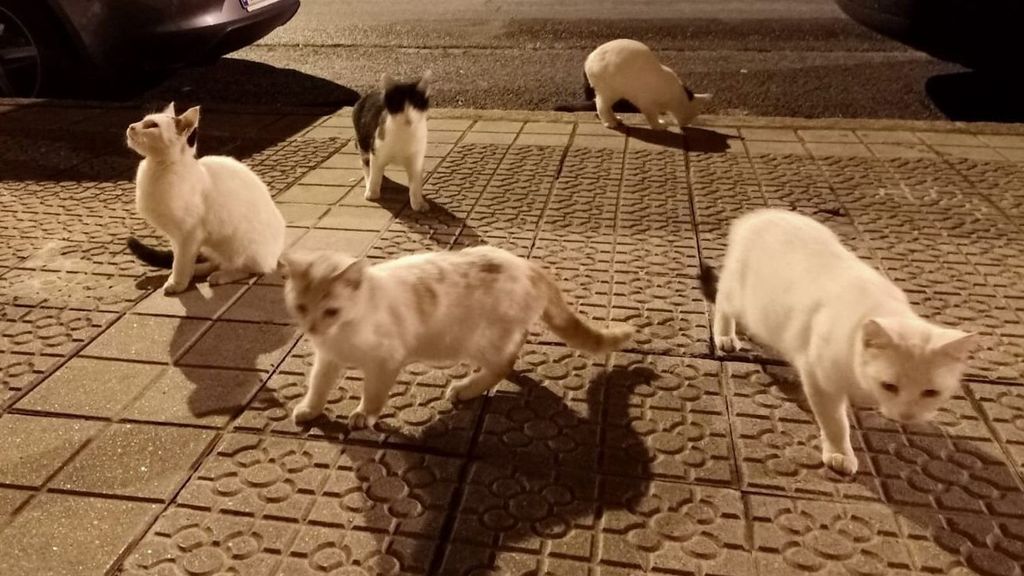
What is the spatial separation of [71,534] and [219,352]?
3.31 feet

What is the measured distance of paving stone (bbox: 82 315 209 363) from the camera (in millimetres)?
3135

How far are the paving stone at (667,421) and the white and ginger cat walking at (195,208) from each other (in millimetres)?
1886

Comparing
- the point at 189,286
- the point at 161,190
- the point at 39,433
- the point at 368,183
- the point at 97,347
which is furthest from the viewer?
the point at 368,183

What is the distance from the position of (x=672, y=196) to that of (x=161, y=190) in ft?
9.73

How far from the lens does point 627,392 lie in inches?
116

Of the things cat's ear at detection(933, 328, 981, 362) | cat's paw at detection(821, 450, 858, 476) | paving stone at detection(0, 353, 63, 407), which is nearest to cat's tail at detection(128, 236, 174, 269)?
paving stone at detection(0, 353, 63, 407)

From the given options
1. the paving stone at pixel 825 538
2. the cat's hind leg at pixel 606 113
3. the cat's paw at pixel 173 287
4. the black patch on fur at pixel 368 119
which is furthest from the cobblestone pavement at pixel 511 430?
the cat's hind leg at pixel 606 113

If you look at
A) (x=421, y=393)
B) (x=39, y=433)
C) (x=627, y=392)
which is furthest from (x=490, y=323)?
(x=39, y=433)

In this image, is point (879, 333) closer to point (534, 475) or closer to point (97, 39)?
point (534, 475)

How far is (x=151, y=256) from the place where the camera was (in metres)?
3.80

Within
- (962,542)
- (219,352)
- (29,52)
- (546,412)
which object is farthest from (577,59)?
(962,542)

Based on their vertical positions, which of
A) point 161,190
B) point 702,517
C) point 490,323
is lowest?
point 702,517

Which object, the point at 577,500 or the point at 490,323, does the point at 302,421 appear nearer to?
the point at 490,323

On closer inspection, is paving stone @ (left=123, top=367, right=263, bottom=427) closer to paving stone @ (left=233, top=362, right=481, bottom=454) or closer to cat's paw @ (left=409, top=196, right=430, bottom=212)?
paving stone @ (left=233, top=362, right=481, bottom=454)
